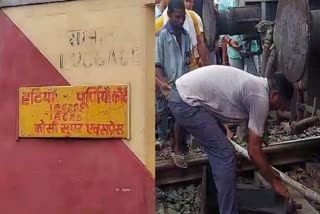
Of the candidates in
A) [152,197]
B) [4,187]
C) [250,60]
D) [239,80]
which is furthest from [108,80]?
[250,60]

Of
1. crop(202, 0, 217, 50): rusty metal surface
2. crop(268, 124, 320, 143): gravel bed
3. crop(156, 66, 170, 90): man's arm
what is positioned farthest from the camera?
crop(202, 0, 217, 50): rusty metal surface

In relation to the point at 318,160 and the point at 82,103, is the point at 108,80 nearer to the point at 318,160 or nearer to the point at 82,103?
the point at 82,103

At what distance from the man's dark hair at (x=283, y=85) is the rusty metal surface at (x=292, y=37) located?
28cm

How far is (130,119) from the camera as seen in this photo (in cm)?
326

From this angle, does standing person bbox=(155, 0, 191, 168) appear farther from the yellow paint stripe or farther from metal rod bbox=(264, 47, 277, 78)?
the yellow paint stripe

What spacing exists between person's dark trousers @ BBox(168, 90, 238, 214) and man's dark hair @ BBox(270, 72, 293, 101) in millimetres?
1404

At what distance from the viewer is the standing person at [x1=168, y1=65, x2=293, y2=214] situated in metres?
4.30

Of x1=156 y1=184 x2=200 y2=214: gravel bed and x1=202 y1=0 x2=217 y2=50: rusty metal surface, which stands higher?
x1=202 y1=0 x2=217 y2=50: rusty metal surface

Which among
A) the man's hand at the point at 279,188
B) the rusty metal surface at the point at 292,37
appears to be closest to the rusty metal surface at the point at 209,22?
the rusty metal surface at the point at 292,37

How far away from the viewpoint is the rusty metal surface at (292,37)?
4977 millimetres

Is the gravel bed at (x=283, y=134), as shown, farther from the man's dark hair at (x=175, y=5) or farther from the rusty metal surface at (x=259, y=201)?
the rusty metal surface at (x=259, y=201)

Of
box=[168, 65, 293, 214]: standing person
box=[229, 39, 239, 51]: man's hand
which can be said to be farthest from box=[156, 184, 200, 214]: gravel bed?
box=[229, 39, 239, 51]: man's hand

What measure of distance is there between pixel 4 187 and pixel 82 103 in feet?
2.39

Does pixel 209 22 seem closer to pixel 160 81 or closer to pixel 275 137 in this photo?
pixel 275 137
